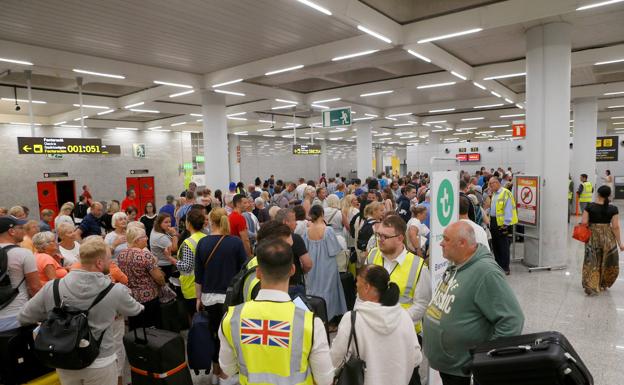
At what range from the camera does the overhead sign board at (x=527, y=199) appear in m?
7.29

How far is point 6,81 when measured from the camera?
980cm

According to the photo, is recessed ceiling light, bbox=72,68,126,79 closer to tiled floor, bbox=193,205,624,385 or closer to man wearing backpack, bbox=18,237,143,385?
man wearing backpack, bbox=18,237,143,385

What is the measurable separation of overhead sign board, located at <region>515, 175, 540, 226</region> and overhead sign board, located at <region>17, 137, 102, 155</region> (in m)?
9.89

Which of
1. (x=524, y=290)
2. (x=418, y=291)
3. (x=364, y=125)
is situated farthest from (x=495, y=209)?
(x=364, y=125)

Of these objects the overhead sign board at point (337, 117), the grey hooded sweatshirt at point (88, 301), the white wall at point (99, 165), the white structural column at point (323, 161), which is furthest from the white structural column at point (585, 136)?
the white wall at point (99, 165)

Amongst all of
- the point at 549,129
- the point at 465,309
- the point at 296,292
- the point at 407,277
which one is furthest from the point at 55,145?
the point at 549,129

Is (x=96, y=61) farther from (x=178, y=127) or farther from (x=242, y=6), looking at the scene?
(x=178, y=127)

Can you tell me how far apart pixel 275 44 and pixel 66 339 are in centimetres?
649

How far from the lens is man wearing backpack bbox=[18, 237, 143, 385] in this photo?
2.61m

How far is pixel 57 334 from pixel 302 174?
26.7 metres

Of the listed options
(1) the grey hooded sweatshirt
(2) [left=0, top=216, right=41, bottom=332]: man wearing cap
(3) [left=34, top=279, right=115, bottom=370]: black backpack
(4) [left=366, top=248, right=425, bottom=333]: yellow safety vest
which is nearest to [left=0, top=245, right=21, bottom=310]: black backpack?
(2) [left=0, top=216, right=41, bottom=332]: man wearing cap

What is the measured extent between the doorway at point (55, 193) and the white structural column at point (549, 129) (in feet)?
54.4

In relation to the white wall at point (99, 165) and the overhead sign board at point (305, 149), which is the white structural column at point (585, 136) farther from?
the white wall at point (99, 165)

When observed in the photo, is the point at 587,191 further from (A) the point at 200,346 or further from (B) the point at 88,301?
(B) the point at 88,301
